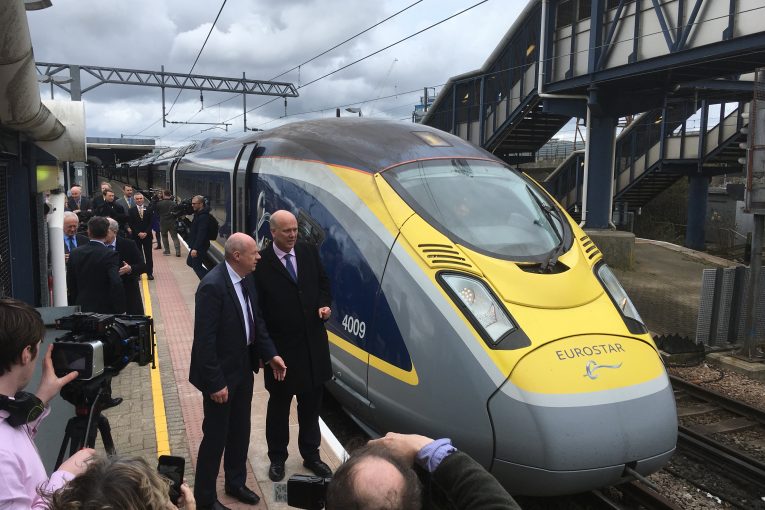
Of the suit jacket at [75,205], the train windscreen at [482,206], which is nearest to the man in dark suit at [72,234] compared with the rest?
the suit jacket at [75,205]

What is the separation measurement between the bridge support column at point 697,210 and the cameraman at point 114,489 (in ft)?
75.3

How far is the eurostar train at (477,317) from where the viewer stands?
355 cm

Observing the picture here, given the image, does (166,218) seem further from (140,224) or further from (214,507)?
(214,507)

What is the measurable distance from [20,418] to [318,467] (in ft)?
8.12

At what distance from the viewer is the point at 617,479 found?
11.8 ft

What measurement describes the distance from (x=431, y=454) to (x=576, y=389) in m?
2.20

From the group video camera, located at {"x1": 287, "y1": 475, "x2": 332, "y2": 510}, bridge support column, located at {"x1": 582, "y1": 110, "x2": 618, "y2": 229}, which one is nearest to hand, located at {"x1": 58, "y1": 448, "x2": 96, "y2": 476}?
video camera, located at {"x1": 287, "y1": 475, "x2": 332, "y2": 510}

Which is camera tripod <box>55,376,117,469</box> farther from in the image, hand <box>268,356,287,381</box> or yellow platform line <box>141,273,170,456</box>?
yellow platform line <box>141,273,170,456</box>

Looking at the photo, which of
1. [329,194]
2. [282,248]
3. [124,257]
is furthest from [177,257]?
[282,248]

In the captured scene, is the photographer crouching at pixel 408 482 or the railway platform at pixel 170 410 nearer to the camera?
the photographer crouching at pixel 408 482

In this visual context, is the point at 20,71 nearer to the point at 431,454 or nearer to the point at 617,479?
the point at 431,454

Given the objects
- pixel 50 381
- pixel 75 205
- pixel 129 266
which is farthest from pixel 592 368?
pixel 75 205

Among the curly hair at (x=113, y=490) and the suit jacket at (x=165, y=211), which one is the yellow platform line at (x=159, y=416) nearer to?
the curly hair at (x=113, y=490)

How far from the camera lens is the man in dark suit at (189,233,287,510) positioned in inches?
131
